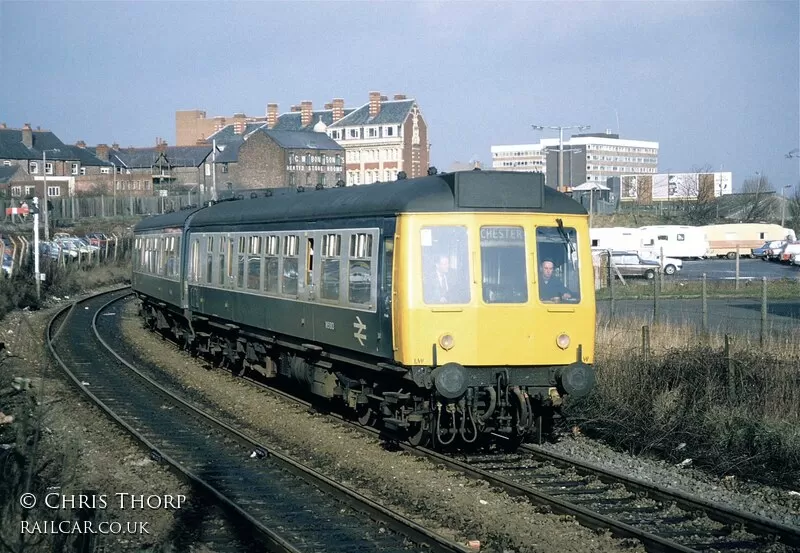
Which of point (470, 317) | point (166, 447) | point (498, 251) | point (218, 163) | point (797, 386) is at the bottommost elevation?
point (166, 447)

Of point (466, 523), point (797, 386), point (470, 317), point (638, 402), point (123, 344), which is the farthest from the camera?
point (123, 344)

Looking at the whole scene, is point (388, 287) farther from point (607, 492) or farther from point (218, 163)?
point (218, 163)

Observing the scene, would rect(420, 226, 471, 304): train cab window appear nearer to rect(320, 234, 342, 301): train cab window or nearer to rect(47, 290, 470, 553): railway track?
rect(320, 234, 342, 301): train cab window

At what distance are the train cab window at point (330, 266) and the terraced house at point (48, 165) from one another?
246 ft

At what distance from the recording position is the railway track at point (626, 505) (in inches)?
323

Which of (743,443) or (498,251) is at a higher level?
(498,251)

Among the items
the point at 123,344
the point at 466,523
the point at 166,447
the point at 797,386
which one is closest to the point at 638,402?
the point at 797,386

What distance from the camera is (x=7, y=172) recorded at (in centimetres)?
8425

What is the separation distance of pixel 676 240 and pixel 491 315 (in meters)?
50.7

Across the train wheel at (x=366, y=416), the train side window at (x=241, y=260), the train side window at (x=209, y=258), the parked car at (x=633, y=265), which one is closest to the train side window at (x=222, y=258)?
the train side window at (x=209, y=258)

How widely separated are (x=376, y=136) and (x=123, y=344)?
64.6 meters

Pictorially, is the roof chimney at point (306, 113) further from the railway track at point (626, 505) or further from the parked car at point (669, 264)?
the railway track at point (626, 505)

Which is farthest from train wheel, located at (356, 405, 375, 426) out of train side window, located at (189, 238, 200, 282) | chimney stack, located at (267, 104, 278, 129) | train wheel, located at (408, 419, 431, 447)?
chimney stack, located at (267, 104, 278, 129)

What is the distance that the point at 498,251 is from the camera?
11.3 metres
